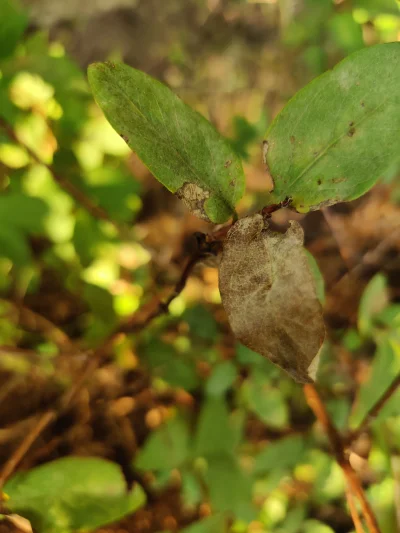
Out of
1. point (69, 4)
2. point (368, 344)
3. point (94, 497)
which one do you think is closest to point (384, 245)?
point (368, 344)

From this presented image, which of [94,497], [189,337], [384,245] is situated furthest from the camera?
[384,245]

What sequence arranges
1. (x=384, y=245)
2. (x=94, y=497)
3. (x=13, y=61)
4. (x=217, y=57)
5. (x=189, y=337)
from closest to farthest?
1. (x=94, y=497)
2. (x=13, y=61)
3. (x=189, y=337)
4. (x=384, y=245)
5. (x=217, y=57)

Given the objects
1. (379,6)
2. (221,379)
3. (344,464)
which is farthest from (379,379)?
(379,6)

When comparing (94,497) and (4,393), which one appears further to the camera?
(4,393)

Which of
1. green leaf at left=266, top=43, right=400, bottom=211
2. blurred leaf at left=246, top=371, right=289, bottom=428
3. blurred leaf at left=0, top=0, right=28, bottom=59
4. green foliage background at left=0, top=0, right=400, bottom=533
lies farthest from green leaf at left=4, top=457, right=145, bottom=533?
blurred leaf at left=0, top=0, right=28, bottom=59

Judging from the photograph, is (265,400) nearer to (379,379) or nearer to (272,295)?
(379,379)

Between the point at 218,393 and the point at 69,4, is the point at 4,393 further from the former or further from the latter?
the point at 69,4

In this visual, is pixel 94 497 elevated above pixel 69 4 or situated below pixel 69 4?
below

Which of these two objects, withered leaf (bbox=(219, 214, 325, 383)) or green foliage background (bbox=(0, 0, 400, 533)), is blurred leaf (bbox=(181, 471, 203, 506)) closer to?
green foliage background (bbox=(0, 0, 400, 533))
